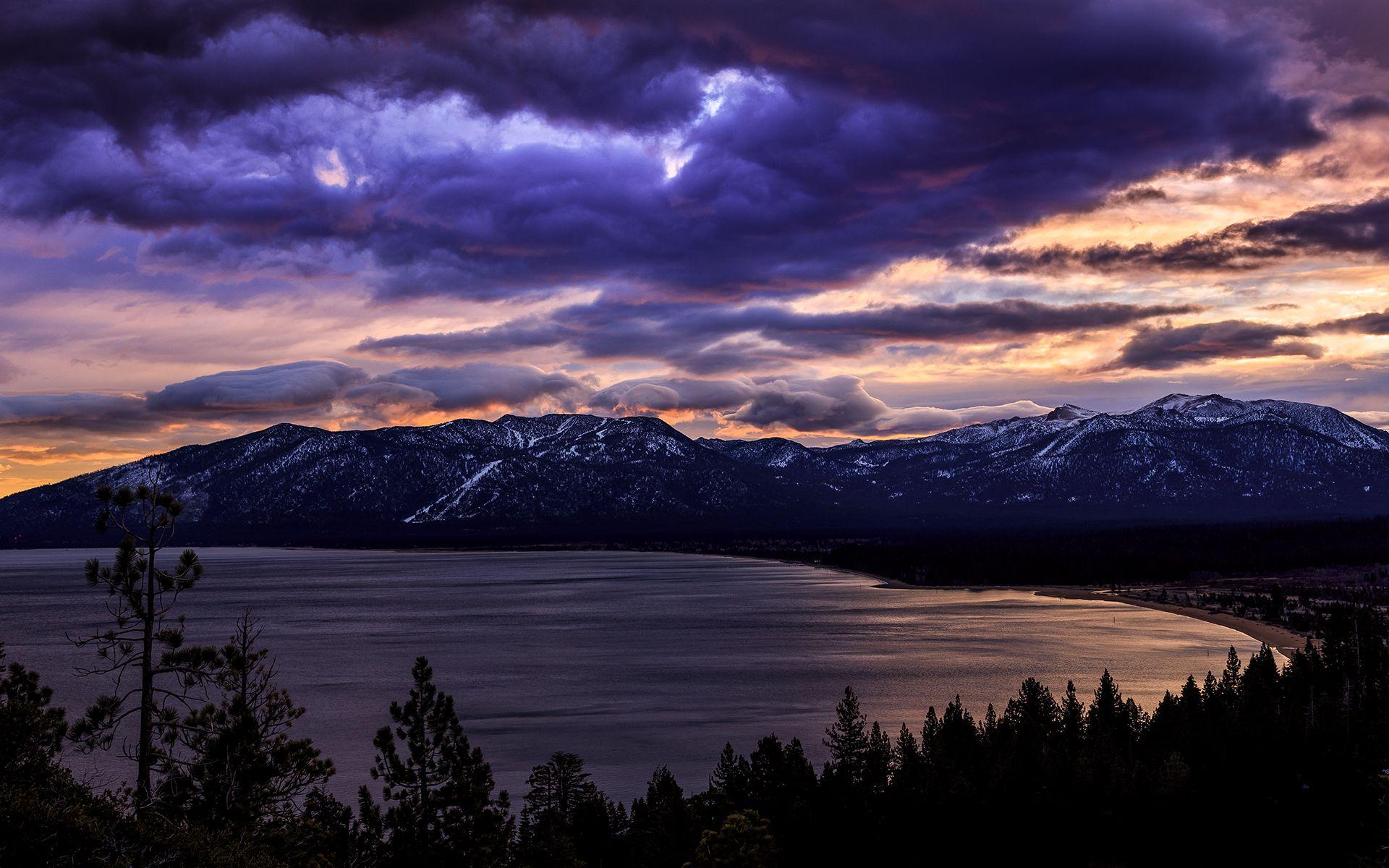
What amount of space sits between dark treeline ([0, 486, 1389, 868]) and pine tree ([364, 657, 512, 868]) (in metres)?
0.11

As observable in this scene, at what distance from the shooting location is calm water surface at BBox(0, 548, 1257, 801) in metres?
76.4

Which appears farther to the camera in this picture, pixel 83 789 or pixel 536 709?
pixel 536 709

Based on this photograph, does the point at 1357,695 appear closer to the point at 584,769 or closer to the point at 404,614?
the point at 584,769

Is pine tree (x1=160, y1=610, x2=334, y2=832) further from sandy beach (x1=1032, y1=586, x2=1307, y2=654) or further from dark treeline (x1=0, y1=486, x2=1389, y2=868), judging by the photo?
sandy beach (x1=1032, y1=586, x2=1307, y2=654)

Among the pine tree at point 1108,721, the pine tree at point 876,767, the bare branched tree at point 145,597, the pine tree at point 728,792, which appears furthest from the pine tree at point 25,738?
the pine tree at point 1108,721

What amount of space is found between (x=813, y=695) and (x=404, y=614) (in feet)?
341

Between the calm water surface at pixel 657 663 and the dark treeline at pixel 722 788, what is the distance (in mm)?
7276

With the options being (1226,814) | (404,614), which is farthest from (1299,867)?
(404,614)

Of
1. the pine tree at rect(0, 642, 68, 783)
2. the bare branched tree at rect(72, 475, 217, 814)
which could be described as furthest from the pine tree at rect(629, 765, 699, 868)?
the pine tree at rect(0, 642, 68, 783)

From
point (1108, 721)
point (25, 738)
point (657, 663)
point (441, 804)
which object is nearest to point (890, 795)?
point (1108, 721)

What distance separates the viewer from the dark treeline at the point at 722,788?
20.7m

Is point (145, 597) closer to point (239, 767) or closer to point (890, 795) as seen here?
point (239, 767)

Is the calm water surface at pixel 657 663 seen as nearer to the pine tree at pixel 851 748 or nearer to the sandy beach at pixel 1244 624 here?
the sandy beach at pixel 1244 624

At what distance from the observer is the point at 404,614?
179m
